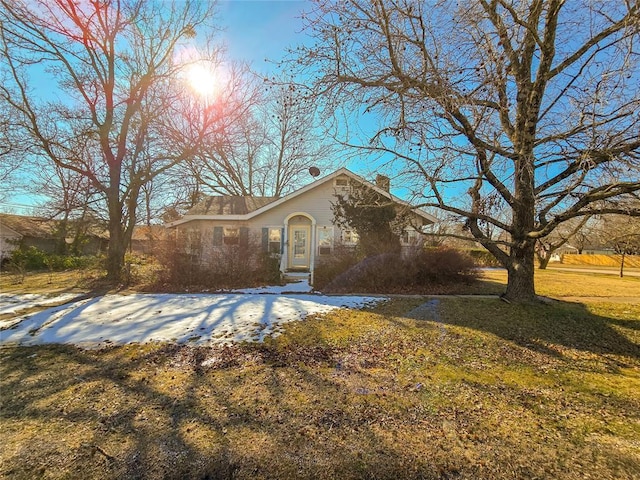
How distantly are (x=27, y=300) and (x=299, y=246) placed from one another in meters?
10.4

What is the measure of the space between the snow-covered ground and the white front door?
6.47 metres

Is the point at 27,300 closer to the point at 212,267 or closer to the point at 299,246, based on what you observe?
the point at 212,267

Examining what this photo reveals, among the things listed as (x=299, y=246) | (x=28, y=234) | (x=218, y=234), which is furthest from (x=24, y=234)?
(x=299, y=246)

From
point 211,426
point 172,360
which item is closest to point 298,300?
point 172,360

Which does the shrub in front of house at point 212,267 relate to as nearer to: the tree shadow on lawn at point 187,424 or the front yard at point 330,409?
the front yard at point 330,409

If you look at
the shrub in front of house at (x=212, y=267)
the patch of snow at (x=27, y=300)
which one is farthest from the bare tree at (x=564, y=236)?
the patch of snow at (x=27, y=300)

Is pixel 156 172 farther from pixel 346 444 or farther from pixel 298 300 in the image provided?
pixel 346 444

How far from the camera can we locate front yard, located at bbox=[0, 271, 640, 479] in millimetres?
2311

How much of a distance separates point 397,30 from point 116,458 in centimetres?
727

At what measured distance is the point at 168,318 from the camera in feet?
21.7

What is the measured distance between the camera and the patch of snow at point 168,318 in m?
5.38

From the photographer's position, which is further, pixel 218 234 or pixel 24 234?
pixel 24 234

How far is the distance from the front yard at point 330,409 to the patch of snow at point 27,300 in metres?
3.79

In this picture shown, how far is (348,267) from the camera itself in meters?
11.1
